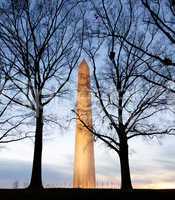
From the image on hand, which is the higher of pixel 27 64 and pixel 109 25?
pixel 109 25

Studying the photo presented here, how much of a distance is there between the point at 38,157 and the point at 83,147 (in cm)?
647

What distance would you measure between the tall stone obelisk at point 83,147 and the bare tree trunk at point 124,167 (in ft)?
10.7

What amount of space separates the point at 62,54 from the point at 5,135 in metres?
6.00

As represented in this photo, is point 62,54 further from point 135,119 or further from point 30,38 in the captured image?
point 135,119

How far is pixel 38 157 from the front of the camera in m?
20.2

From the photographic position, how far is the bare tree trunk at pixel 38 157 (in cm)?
1958
